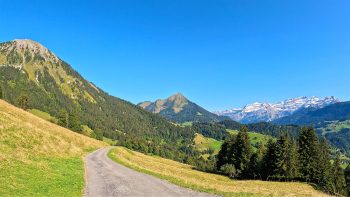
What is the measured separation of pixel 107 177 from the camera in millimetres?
42000

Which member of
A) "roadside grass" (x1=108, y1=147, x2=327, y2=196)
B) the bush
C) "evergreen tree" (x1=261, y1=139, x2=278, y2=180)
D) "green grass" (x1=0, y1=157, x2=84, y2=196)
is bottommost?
"green grass" (x1=0, y1=157, x2=84, y2=196)

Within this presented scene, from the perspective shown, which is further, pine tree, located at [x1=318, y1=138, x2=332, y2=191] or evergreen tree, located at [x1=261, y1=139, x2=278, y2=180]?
evergreen tree, located at [x1=261, y1=139, x2=278, y2=180]

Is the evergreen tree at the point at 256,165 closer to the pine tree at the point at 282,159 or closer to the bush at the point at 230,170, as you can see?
the bush at the point at 230,170

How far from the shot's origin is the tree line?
93.2 meters

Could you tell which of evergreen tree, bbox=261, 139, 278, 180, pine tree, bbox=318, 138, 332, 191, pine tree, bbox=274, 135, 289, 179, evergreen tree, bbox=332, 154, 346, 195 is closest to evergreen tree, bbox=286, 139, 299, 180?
pine tree, bbox=274, 135, 289, 179

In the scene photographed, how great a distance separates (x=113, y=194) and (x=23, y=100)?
16719 cm

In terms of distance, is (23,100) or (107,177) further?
(23,100)

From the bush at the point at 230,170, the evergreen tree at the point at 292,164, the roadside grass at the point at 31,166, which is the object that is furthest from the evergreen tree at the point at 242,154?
the roadside grass at the point at 31,166

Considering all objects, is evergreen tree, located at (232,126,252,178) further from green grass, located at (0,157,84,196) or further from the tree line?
green grass, located at (0,157,84,196)

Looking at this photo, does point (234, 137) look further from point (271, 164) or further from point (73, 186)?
point (73, 186)

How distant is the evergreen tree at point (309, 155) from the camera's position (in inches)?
3713

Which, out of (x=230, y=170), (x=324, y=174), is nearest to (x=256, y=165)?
(x=230, y=170)

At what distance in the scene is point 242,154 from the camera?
354ft

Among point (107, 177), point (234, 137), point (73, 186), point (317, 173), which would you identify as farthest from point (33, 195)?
point (234, 137)
